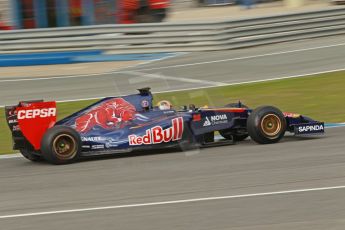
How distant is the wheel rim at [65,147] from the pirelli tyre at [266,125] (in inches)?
90.7

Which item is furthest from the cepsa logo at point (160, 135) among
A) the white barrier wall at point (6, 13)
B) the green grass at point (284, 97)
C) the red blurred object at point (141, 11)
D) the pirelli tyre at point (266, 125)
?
the white barrier wall at point (6, 13)

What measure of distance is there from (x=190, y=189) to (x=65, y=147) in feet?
8.37

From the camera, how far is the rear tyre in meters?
→ 10.4

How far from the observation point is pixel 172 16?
3672cm

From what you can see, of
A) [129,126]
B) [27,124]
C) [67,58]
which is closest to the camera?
[27,124]

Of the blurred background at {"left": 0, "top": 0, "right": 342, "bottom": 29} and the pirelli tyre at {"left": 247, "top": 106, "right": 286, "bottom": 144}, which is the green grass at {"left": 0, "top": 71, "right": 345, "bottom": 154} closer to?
the pirelli tyre at {"left": 247, "top": 106, "right": 286, "bottom": 144}

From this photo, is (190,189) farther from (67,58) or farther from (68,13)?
(68,13)

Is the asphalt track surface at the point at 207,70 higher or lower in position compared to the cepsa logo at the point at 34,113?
higher

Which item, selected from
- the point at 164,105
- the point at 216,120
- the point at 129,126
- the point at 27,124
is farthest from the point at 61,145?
the point at 216,120

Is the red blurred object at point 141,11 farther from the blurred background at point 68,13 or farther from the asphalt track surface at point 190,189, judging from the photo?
the asphalt track surface at point 190,189

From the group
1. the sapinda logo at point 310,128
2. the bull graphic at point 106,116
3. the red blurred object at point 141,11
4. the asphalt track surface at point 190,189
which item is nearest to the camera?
the asphalt track surface at point 190,189

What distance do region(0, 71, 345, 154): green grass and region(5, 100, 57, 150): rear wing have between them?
1608mm

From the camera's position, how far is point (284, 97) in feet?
49.5

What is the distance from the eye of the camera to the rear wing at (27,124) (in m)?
10.2
